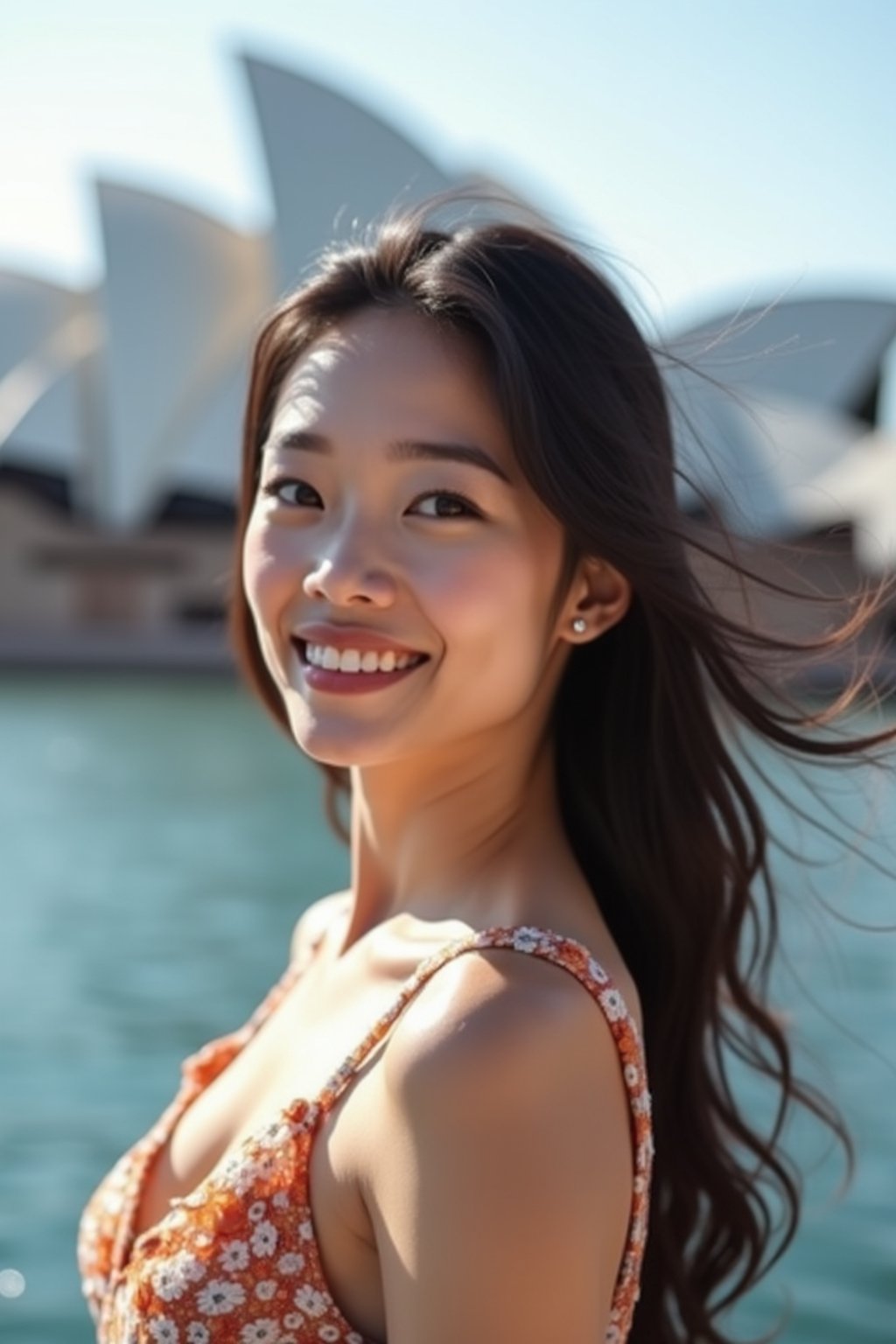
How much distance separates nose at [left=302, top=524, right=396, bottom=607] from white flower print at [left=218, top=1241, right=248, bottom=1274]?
401mm

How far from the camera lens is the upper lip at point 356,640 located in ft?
3.58

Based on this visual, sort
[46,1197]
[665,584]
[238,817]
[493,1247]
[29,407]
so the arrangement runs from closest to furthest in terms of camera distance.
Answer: [493,1247], [665,584], [46,1197], [238,817], [29,407]

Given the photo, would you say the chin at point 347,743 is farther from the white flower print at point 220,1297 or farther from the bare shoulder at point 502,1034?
the white flower print at point 220,1297

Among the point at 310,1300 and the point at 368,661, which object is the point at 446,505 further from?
the point at 310,1300

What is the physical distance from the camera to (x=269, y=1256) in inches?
40.2

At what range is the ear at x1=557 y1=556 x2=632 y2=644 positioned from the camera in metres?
1.17

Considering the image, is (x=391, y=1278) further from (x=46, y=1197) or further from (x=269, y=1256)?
(x=46, y=1197)

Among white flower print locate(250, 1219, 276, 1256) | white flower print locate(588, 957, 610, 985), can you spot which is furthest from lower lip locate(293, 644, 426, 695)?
white flower print locate(250, 1219, 276, 1256)

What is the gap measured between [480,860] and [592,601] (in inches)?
7.8

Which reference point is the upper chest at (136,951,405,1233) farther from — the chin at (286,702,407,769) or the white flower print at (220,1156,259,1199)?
the chin at (286,702,407,769)

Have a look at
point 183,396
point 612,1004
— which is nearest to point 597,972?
point 612,1004

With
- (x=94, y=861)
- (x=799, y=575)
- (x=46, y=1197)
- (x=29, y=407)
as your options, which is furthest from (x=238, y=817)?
(x=29, y=407)

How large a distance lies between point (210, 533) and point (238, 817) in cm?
1412

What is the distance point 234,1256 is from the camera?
40.4 inches
